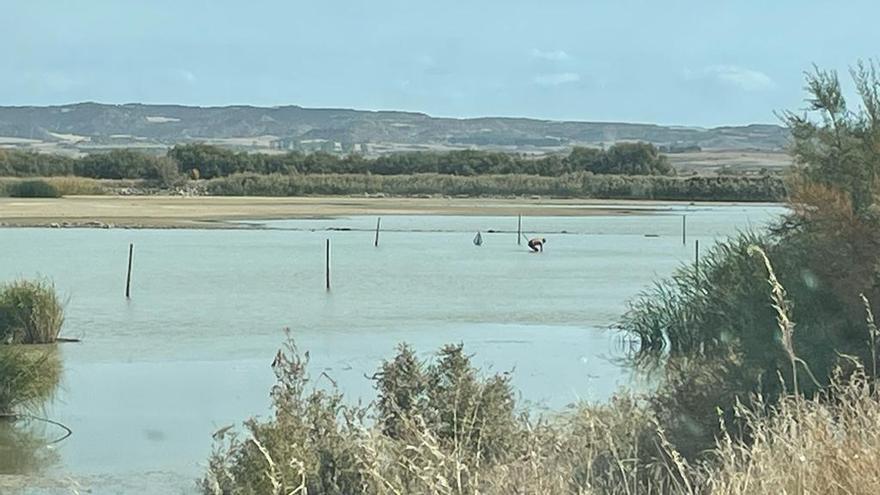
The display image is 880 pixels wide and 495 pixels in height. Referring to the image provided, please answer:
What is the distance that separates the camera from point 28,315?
2028 cm

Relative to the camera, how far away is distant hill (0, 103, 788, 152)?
560 feet

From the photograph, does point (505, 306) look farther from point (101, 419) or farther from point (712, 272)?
point (101, 419)

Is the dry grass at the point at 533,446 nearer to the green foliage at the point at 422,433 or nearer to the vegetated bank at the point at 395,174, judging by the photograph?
the green foliage at the point at 422,433

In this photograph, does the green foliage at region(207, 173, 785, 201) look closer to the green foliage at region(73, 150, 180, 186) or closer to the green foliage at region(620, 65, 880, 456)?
the green foliage at region(73, 150, 180, 186)

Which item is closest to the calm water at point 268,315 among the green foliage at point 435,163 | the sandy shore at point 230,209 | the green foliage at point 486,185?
the sandy shore at point 230,209

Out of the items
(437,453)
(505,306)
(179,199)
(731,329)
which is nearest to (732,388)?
(731,329)

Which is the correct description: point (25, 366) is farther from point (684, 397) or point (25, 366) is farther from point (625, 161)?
point (625, 161)

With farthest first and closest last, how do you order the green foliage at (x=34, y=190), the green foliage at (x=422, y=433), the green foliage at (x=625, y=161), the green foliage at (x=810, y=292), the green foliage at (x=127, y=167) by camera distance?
1. the green foliage at (x=625, y=161)
2. the green foliage at (x=127, y=167)
3. the green foliage at (x=34, y=190)
4. the green foliage at (x=810, y=292)
5. the green foliage at (x=422, y=433)

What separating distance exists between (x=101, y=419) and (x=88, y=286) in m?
15.2

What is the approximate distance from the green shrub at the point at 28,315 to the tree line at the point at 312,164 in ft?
245

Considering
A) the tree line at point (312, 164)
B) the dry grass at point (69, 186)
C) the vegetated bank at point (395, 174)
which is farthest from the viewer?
the tree line at point (312, 164)

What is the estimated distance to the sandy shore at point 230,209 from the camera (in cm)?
5562

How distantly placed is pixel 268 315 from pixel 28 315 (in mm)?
5156

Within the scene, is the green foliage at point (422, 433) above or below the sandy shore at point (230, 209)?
above
